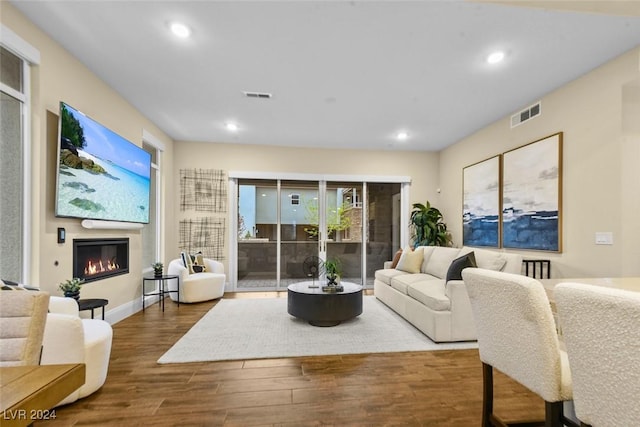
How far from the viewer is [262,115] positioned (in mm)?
4480

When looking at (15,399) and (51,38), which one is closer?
(15,399)

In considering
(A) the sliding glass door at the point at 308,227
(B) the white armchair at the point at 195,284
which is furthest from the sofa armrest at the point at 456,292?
(B) the white armchair at the point at 195,284

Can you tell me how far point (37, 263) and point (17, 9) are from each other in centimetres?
204

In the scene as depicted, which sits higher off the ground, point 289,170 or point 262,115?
point 262,115

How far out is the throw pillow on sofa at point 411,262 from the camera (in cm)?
484

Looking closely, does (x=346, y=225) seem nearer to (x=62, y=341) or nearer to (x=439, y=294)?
(x=439, y=294)

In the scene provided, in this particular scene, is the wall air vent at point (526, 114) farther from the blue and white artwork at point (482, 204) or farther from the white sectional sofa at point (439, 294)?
the white sectional sofa at point (439, 294)

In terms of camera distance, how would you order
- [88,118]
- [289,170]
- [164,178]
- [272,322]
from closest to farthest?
[88,118], [272,322], [164,178], [289,170]

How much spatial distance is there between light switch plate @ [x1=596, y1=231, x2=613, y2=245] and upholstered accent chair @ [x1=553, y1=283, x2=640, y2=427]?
2.74 metres

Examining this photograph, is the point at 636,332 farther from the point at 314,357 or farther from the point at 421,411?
the point at 314,357

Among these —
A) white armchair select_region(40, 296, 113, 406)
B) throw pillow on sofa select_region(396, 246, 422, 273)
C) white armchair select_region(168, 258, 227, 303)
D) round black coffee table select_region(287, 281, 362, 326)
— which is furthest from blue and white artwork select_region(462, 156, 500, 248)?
white armchair select_region(40, 296, 113, 406)

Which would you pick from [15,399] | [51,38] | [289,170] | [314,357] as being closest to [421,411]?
[314,357]

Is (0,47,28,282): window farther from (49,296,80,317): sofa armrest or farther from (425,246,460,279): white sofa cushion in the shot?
(425,246,460,279): white sofa cushion

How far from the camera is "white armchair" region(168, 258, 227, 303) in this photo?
4691mm
